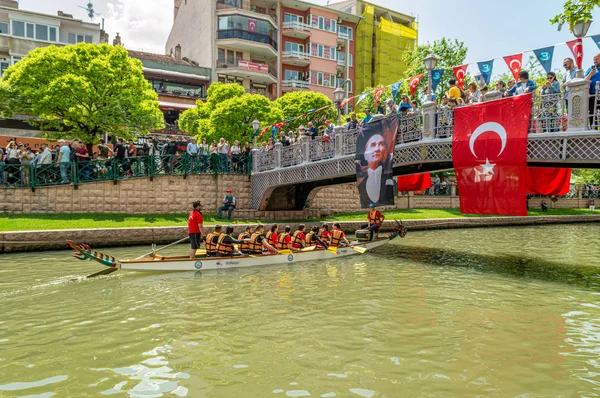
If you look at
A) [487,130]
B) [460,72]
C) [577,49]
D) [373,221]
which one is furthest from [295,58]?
[577,49]

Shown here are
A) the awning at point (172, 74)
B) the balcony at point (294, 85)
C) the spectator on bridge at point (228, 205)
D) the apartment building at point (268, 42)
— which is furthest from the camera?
the balcony at point (294, 85)

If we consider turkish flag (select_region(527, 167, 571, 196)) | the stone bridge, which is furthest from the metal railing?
turkish flag (select_region(527, 167, 571, 196))

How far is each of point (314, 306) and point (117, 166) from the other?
15.9 metres

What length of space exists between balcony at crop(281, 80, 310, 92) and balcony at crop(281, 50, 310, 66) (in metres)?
2.14

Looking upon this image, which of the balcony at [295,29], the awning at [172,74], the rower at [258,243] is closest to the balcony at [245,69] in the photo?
the awning at [172,74]

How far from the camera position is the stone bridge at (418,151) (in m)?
12.8

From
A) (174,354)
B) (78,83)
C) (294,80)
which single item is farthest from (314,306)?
(294,80)

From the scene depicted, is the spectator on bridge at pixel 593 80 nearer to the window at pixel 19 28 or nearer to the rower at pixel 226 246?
the rower at pixel 226 246

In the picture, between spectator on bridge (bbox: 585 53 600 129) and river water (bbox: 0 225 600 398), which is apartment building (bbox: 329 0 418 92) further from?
river water (bbox: 0 225 600 398)

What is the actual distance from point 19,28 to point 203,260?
32723mm

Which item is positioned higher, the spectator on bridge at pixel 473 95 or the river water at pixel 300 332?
the spectator on bridge at pixel 473 95

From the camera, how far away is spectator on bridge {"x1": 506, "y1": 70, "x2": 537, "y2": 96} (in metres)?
13.6

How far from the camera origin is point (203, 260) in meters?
14.2

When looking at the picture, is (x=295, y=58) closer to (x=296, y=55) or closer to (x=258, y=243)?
(x=296, y=55)
